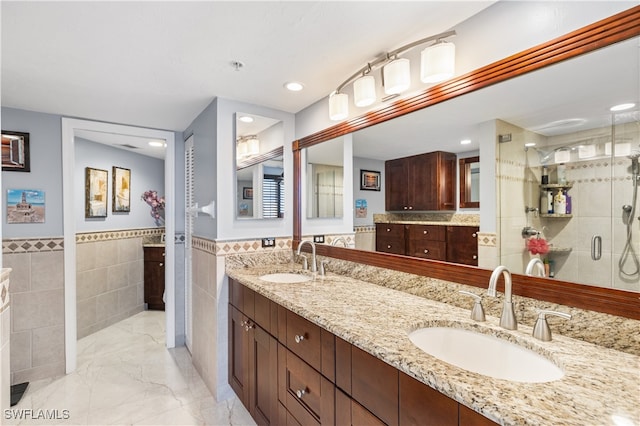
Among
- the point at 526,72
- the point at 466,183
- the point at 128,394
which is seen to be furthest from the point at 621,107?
the point at 128,394

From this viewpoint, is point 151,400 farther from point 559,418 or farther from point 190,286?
point 559,418

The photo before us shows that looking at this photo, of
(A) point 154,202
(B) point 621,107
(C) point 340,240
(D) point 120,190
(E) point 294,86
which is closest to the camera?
(B) point 621,107

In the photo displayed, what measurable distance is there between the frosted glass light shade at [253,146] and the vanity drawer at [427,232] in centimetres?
133

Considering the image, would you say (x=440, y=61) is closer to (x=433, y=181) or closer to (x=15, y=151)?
(x=433, y=181)

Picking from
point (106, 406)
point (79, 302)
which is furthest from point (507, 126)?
point (79, 302)

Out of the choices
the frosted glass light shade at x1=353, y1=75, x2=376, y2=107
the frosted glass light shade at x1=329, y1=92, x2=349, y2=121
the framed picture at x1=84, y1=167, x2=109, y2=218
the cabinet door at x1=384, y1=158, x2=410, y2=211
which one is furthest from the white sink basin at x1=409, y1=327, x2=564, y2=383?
the framed picture at x1=84, y1=167, x2=109, y2=218

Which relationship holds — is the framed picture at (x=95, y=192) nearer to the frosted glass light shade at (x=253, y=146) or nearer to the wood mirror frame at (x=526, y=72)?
the frosted glass light shade at (x=253, y=146)

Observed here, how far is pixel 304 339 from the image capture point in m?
1.38

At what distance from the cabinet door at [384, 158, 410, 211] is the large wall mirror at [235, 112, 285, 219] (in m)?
0.99

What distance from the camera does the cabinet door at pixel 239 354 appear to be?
1970mm

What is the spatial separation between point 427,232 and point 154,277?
3.90 metres

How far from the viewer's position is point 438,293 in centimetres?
147

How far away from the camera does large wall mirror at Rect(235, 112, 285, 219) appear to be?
2340mm

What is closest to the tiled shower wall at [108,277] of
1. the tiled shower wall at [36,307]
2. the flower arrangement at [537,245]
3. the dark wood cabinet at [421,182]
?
the tiled shower wall at [36,307]
